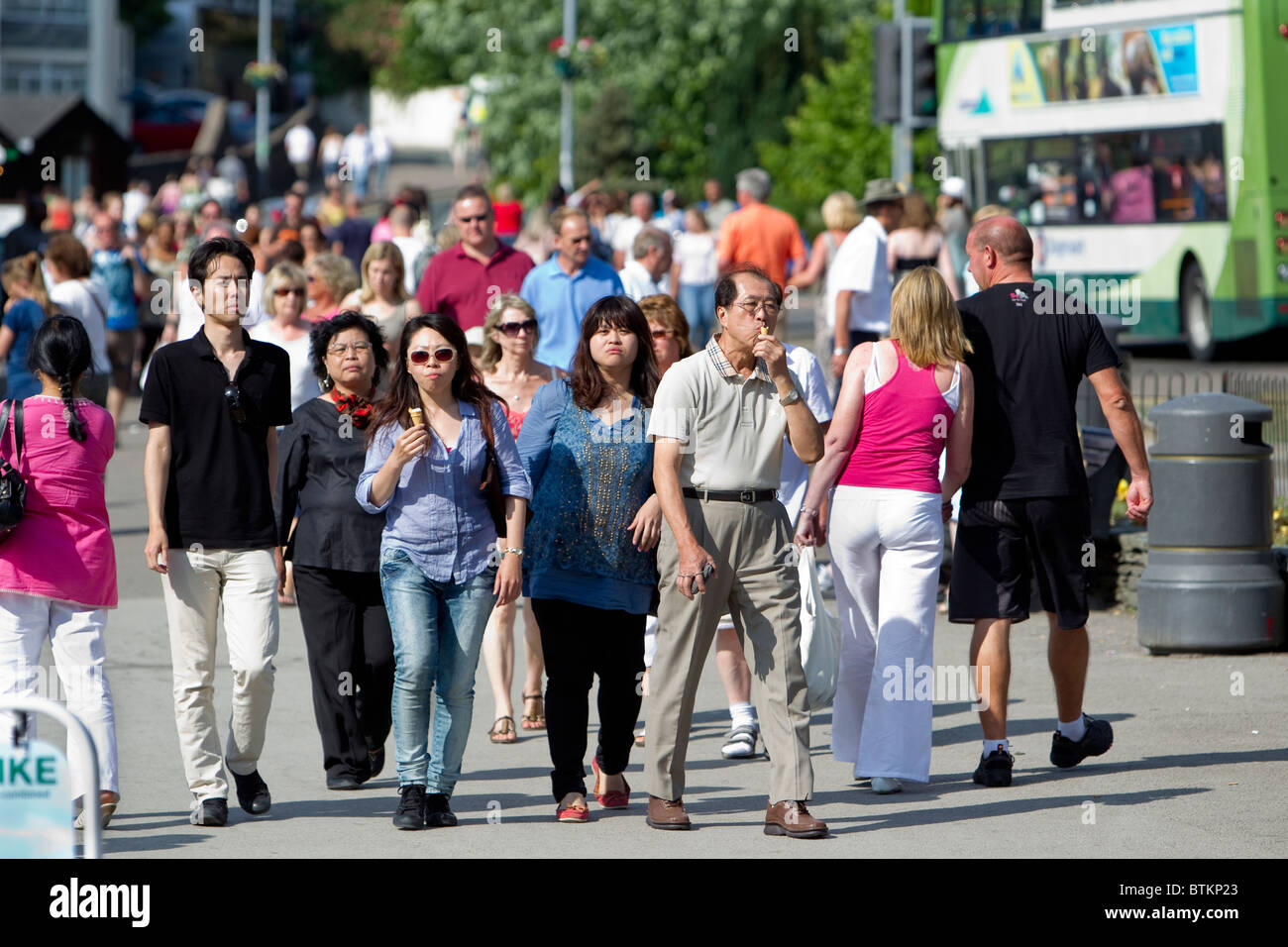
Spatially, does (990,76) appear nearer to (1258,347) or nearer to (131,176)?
(1258,347)

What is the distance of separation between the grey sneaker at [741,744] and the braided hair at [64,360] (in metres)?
2.69

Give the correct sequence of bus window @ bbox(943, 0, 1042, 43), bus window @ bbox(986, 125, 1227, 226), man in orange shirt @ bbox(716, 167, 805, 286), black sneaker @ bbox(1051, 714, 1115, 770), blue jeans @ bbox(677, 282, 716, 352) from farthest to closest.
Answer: bus window @ bbox(943, 0, 1042, 43) < bus window @ bbox(986, 125, 1227, 226) < blue jeans @ bbox(677, 282, 716, 352) < man in orange shirt @ bbox(716, 167, 805, 286) < black sneaker @ bbox(1051, 714, 1115, 770)

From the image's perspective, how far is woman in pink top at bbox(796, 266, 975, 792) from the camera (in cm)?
681

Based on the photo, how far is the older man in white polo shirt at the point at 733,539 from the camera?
623 cm

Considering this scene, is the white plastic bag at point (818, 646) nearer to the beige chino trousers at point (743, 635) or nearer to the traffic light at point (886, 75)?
the beige chino trousers at point (743, 635)

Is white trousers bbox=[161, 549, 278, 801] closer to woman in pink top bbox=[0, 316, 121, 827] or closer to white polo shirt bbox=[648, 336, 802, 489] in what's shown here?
woman in pink top bbox=[0, 316, 121, 827]

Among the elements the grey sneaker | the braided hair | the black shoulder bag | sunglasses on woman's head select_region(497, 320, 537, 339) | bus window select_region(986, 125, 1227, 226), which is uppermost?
bus window select_region(986, 125, 1227, 226)

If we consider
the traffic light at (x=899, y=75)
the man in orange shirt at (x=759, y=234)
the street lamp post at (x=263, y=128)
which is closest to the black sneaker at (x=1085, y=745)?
the man in orange shirt at (x=759, y=234)

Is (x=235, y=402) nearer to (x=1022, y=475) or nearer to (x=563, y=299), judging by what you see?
(x=1022, y=475)

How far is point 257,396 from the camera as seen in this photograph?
21.5 feet

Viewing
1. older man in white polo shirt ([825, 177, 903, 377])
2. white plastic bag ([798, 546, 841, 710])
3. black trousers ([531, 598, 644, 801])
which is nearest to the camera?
black trousers ([531, 598, 644, 801])

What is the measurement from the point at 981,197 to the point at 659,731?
19789 millimetres

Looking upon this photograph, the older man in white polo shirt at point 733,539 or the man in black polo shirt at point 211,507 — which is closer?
the older man in white polo shirt at point 733,539

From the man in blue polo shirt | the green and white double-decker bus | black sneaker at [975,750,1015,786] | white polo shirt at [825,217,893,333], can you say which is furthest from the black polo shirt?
the green and white double-decker bus
